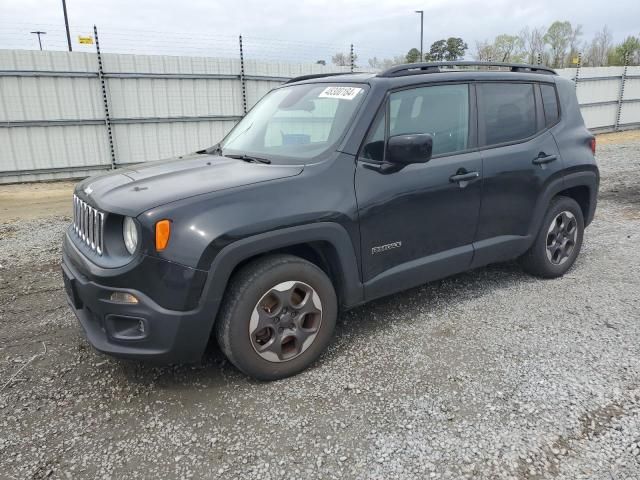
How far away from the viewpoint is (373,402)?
→ 9.03 feet

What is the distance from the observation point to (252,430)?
2.55 m

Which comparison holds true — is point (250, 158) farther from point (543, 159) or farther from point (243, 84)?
point (243, 84)

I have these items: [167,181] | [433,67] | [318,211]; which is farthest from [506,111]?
[167,181]

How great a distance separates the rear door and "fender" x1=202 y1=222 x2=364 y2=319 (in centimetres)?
126

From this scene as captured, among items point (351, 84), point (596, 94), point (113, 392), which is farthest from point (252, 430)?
point (596, 94)

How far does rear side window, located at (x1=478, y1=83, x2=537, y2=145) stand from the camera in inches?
154

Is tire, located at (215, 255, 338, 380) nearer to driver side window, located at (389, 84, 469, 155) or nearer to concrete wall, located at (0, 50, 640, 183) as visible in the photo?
driver side window, located at (389, 84, 469, 155)

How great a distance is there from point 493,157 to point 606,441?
2.18 metres

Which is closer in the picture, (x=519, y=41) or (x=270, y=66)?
(x=270, y=66)

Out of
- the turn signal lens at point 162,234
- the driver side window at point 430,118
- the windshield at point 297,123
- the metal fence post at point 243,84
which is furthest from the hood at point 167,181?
the metal fence post at point 243,84

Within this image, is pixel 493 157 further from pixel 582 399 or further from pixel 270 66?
pixel 270 66

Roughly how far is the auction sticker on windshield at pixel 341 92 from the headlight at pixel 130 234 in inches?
65.8

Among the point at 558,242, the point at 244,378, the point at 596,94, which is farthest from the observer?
the point at 596,94

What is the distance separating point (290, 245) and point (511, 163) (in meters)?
2.12
